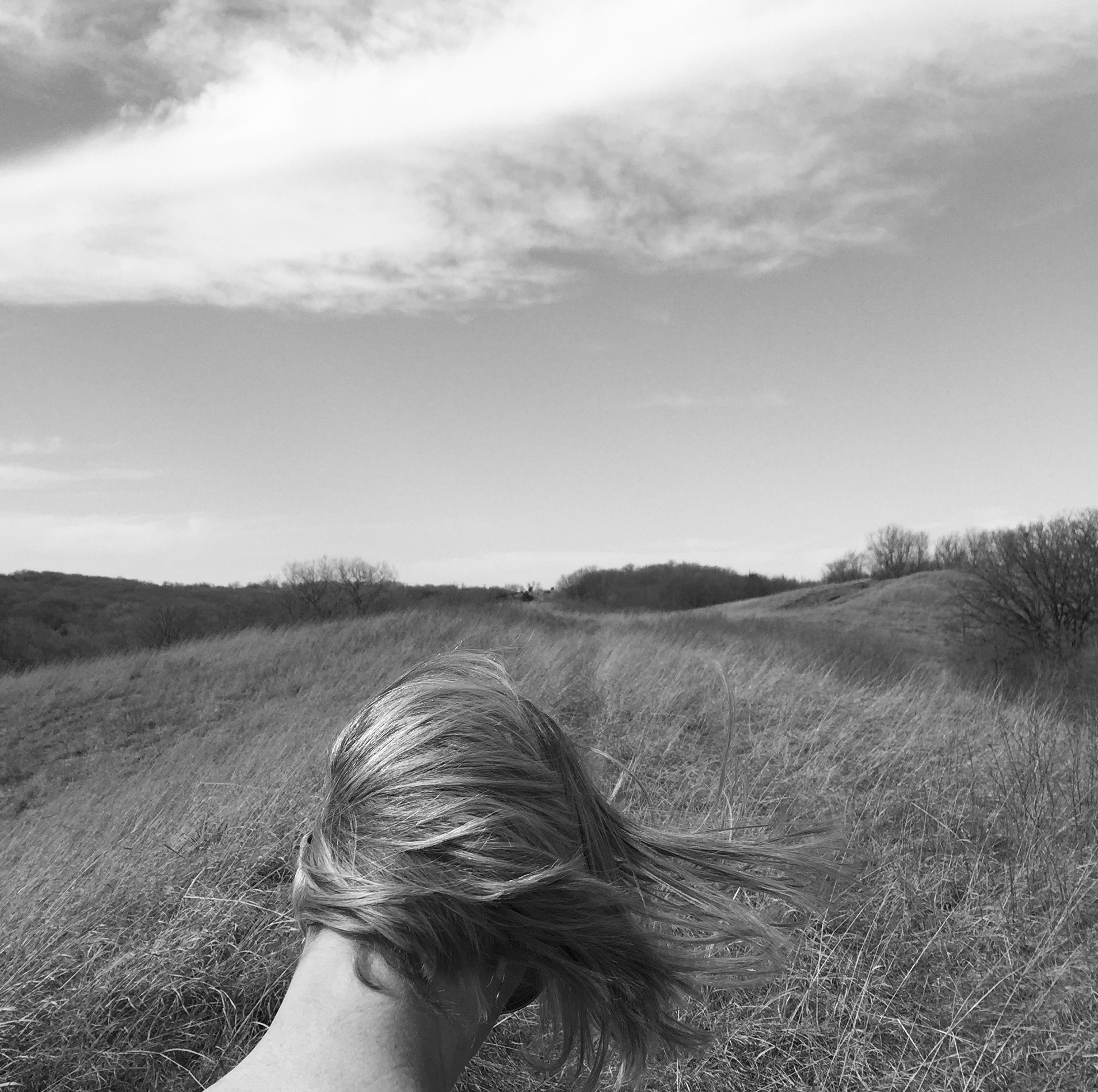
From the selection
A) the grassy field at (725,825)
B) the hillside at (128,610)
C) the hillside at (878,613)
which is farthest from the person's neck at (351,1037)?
the hillside at (128,610)

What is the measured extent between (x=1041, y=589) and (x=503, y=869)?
24755mm

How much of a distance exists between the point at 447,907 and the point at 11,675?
20.0 metres

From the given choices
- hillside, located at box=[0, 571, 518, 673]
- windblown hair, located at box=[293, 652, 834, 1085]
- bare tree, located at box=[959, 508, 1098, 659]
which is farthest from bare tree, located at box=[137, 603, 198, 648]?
windblown hair, located at box=[293, 652, 834, 1085]

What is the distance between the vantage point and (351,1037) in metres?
1.00

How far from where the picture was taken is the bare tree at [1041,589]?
21.8m

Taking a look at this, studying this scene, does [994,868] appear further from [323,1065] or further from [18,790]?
[18,790]

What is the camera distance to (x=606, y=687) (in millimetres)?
10547

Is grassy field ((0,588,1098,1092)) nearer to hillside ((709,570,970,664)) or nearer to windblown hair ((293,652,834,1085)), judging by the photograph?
windblown hair ((293,652,834,1085))

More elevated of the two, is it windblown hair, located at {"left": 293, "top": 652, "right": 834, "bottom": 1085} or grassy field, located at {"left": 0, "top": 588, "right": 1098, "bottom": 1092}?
windblown hair, located at {"left": 293, "top": 652, "right": 834, "bottom": 1085}

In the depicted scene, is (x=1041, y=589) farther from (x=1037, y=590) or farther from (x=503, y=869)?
(x=503, y=869)

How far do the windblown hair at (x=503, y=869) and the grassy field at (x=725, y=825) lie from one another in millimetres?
276

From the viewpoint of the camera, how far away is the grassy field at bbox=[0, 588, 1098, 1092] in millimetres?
3412

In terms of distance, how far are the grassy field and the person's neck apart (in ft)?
2.21

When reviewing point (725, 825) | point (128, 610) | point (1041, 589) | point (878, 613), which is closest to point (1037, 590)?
point (1041, 589)
